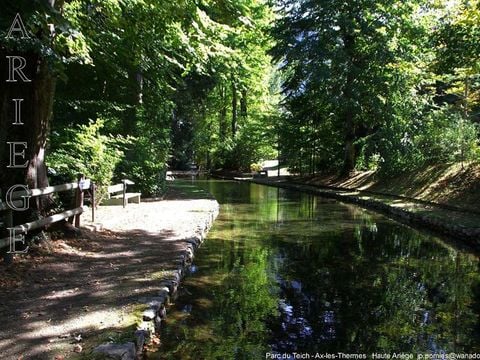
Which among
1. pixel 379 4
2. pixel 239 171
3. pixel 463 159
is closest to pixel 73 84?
pixel 463 159

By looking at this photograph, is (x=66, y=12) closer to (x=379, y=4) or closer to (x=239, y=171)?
(x=379, y=4)

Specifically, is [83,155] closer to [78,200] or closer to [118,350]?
[78,200]

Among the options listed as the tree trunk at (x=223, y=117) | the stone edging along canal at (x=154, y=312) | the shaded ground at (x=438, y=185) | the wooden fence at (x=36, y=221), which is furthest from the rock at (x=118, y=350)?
the tree trunk at (x=223, y=117)

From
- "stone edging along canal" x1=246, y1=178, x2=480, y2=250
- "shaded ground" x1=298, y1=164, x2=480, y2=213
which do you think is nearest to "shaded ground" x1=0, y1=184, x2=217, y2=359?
"stone edging along canal" x1=246, y1=178, x2=480, y2=250

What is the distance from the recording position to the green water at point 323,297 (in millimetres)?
5602

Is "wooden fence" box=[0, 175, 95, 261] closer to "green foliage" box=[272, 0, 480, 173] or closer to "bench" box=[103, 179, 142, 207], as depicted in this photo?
"bench" box=[103, 179, 142, 207]

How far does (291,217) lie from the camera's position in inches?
654

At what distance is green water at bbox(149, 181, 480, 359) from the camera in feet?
18.4

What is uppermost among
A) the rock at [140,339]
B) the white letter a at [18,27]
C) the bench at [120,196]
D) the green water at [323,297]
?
the white letter a at [18,27]

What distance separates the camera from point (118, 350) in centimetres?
445

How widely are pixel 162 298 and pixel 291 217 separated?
10.7m

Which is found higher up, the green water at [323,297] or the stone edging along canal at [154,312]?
the stone edging along canal at [154,312]

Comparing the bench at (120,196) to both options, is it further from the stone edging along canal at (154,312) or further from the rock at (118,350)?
the rock at (118,350)

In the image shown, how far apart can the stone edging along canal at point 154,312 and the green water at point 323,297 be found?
182 millimetres
